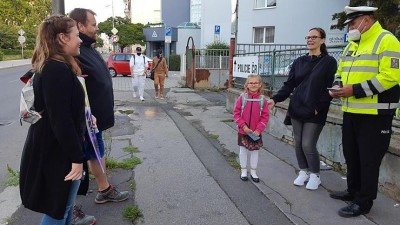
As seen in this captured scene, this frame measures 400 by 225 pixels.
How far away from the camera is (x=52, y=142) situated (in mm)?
2443

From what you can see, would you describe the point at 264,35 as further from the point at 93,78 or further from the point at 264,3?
the point at 93,78

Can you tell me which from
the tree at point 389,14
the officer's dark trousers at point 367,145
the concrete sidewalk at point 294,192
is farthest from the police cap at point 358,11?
the tree at point 389,14

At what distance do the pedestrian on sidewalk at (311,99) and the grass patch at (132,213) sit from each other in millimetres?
1967

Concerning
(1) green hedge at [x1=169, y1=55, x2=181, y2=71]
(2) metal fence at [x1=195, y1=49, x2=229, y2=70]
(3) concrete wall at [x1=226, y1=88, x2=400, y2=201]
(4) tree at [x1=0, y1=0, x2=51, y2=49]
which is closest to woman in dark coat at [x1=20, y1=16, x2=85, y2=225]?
(3) concrete wall at [x1=226, y1=88, x2=400, y2=201]

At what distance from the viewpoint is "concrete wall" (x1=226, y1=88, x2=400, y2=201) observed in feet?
13.3

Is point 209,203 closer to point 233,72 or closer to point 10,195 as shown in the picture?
point 10,195

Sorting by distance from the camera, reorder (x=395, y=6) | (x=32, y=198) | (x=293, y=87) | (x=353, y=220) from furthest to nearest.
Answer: (x=395, y=6) → (x=293, y=87) → (x=353, y=220) → (x=32, y=198)

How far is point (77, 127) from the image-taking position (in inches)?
101

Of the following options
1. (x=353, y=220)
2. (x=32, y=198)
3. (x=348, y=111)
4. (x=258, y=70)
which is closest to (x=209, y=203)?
(x=353, y=220)

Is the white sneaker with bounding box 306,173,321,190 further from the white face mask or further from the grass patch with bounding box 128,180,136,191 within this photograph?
the grass patch with bounding box 128,180,136,191

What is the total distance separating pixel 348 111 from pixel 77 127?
8.49ft

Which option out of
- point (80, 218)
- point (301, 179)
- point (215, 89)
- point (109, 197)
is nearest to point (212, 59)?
point (215, 89)

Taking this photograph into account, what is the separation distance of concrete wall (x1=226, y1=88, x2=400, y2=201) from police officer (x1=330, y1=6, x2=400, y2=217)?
55cm

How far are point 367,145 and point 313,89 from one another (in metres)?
0.87
